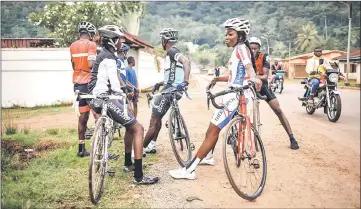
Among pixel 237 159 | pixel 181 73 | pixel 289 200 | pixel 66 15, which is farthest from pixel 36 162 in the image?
pixel 66 15

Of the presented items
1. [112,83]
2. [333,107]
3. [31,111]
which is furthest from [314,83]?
[31,111]

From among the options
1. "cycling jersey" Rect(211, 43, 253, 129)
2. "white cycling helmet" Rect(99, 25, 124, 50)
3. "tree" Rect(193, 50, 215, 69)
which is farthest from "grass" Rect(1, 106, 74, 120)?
"cycling jersey" Rect(211, 43, 253, 129)

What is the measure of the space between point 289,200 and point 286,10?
203 cm

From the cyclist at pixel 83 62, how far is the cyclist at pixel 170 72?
938 millimetres

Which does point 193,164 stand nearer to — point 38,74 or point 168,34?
point 168,34

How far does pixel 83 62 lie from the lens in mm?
4887

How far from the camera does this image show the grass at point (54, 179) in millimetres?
3231

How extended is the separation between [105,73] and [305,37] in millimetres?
2192

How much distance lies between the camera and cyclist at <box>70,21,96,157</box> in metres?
4.77

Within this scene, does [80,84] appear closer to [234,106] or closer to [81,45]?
[81,45]

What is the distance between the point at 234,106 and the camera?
11.0 feet

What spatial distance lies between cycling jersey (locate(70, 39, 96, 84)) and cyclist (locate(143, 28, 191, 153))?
3.52ft

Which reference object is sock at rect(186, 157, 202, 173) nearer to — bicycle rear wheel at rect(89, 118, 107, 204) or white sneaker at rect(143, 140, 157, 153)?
bicycle rear wheel at rect(89, 118, 107, 204)

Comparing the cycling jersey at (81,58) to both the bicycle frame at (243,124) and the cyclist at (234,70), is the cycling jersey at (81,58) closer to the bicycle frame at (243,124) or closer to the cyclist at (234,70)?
the cyclist at (234,70)
